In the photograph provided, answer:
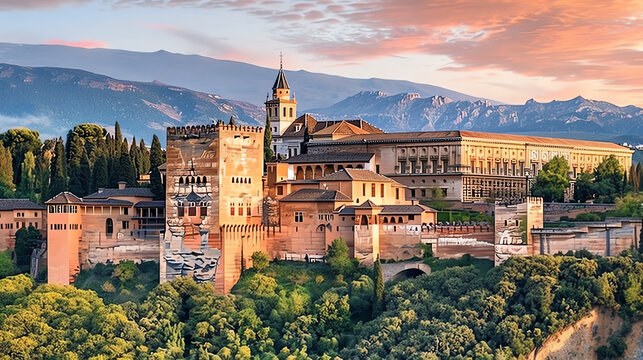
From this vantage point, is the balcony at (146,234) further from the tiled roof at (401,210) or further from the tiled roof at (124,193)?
the tiled roof at (401,210)

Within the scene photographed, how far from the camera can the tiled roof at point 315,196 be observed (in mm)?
57469

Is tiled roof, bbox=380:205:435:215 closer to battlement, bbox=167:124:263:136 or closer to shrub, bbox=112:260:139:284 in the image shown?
battlement, bbox=167:124:263:136

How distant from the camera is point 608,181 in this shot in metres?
68.4

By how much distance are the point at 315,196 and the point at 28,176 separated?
2705 centimetres

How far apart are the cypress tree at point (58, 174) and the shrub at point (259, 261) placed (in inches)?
674

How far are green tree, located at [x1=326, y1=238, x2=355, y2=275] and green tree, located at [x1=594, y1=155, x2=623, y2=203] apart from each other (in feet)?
57.4

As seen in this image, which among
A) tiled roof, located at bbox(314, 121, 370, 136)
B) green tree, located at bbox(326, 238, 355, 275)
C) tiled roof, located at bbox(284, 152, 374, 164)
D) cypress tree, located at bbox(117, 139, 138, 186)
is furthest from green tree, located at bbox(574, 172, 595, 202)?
cypress tree, located at bbox(117, 139, 138, 186)

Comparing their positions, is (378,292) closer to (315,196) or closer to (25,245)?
(315,196)

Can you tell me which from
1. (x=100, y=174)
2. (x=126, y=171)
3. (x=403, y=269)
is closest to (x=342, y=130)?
(x=126, y=171)

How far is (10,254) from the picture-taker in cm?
6181

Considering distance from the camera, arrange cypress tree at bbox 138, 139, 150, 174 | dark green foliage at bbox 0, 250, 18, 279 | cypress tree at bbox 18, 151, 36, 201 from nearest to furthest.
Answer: dark green foliage at bbox 0, 250, 18, 279 → cypress tree at bbox 138, 139, 150, 174 → cypress tree at bbox 18, 151, 36, 201

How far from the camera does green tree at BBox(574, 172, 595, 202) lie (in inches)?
2709

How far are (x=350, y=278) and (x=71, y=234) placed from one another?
Result: 13.7 meters

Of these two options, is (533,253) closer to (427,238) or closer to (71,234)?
(427,238)
